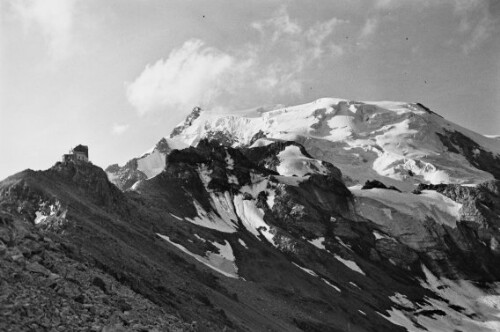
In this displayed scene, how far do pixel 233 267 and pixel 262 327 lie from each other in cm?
4769

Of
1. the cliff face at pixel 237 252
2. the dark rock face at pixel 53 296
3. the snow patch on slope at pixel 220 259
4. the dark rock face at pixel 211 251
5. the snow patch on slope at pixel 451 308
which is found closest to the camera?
the dark rock face at pixel 53 296

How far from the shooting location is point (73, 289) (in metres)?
25.9

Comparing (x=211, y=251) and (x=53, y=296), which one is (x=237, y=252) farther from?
(x=53, y=296)

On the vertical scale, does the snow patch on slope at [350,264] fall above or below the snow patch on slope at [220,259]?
above

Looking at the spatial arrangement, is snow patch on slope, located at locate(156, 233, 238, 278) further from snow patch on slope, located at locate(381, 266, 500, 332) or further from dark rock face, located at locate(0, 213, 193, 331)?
dark rock face, located at locate(0, 213, 193, 331)

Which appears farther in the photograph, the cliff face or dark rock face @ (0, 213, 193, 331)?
the cliff face

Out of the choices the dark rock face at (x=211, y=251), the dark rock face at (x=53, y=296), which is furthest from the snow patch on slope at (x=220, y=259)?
the dark rock face at (x=53, y=296)

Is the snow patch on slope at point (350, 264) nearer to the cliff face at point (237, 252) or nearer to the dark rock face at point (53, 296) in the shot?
the cliff face at point (237, 252)

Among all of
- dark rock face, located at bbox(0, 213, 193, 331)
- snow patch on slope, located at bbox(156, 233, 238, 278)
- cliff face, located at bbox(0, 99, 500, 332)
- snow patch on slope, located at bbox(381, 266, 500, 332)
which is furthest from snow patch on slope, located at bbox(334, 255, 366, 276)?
dark rock face, located at bbox(0, 213, 193, 331)

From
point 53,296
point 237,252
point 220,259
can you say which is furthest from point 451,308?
point 53,296

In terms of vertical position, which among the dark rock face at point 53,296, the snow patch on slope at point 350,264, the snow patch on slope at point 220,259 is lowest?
the dark rock face at point 53,296

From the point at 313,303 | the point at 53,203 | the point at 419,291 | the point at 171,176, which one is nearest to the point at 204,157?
the point at 171,176

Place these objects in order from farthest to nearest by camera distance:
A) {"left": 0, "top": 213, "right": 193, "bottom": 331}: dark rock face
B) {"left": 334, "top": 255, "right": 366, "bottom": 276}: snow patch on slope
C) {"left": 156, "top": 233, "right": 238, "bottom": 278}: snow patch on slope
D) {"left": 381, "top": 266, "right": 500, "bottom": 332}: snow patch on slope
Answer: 1. {"left": 334, "top": 255, "right": 366, "bottom": 276}: snow patch on slope
2. {"left": 381, "top": 266, "right": 500, "bottom": 332}: snow patch on slope
3. {"left": 156, "top": 233, "right": 238, "bottom": 278}: snow patch on slope
4. {"left": 0, "top": 213, "right": 193, "bottom": 331}: dark rock face

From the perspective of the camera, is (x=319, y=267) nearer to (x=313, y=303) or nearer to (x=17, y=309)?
(x=313, y=303)
